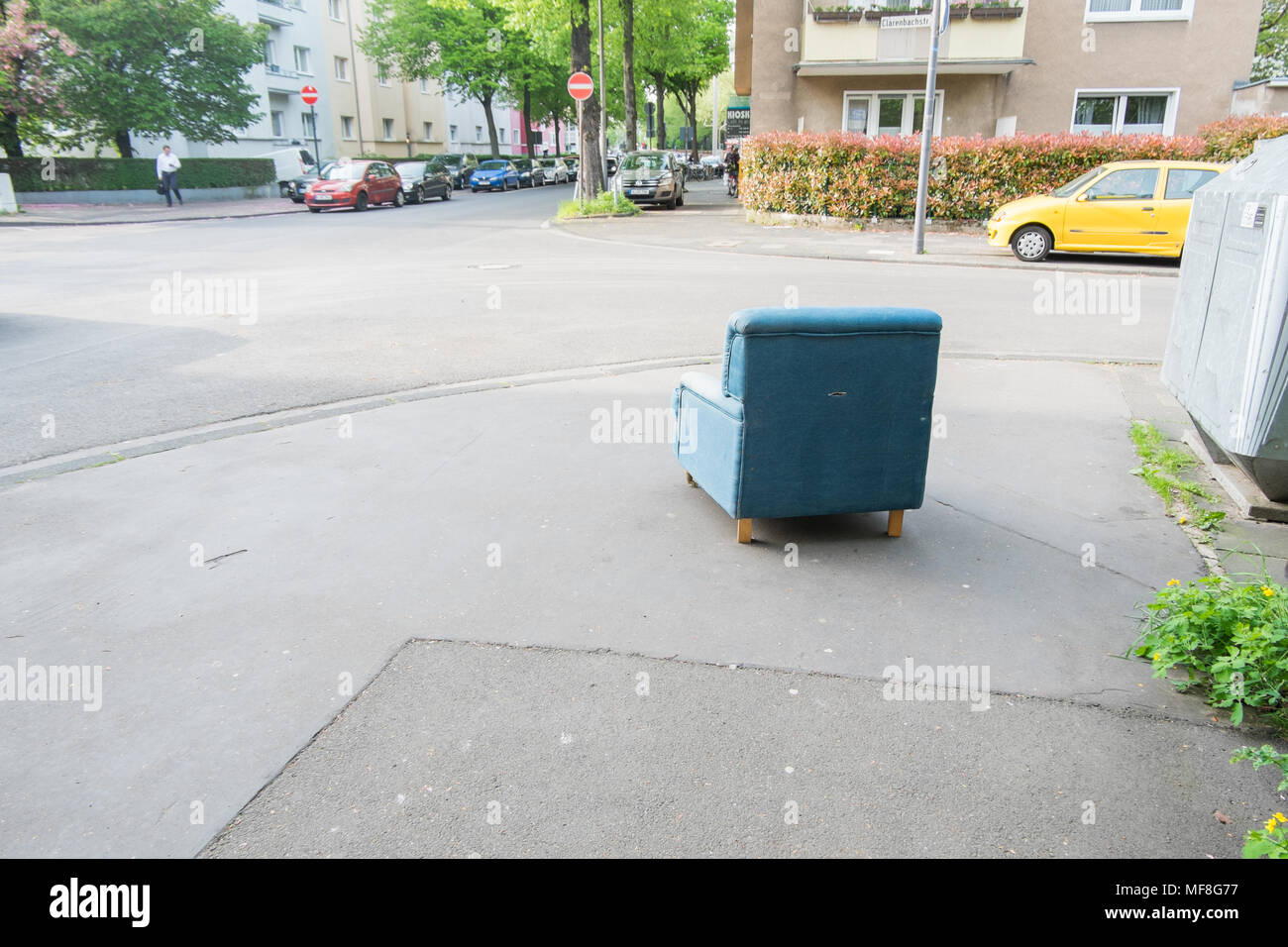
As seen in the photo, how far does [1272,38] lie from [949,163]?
32.0 m

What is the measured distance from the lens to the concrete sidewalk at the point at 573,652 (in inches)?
112

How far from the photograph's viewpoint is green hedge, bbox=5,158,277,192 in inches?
1257

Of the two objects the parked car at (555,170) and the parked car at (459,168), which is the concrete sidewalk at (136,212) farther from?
the parked car at (555,170)

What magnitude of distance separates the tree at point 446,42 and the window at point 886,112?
94.4ft

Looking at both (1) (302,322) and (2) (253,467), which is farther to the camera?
(1) (302,322)

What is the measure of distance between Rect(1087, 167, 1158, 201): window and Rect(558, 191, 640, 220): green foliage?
1338cm

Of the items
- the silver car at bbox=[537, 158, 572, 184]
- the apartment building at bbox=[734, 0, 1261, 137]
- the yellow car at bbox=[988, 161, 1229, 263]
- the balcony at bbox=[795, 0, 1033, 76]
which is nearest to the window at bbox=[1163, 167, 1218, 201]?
the yellow car at bbox=[988, 161, 1229, 263]

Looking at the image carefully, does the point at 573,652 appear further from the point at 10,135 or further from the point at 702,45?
the point at 702,45

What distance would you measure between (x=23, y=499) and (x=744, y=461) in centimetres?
422

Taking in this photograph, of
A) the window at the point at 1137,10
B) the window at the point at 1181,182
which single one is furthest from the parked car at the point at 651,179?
the window at the point at 1181,182
